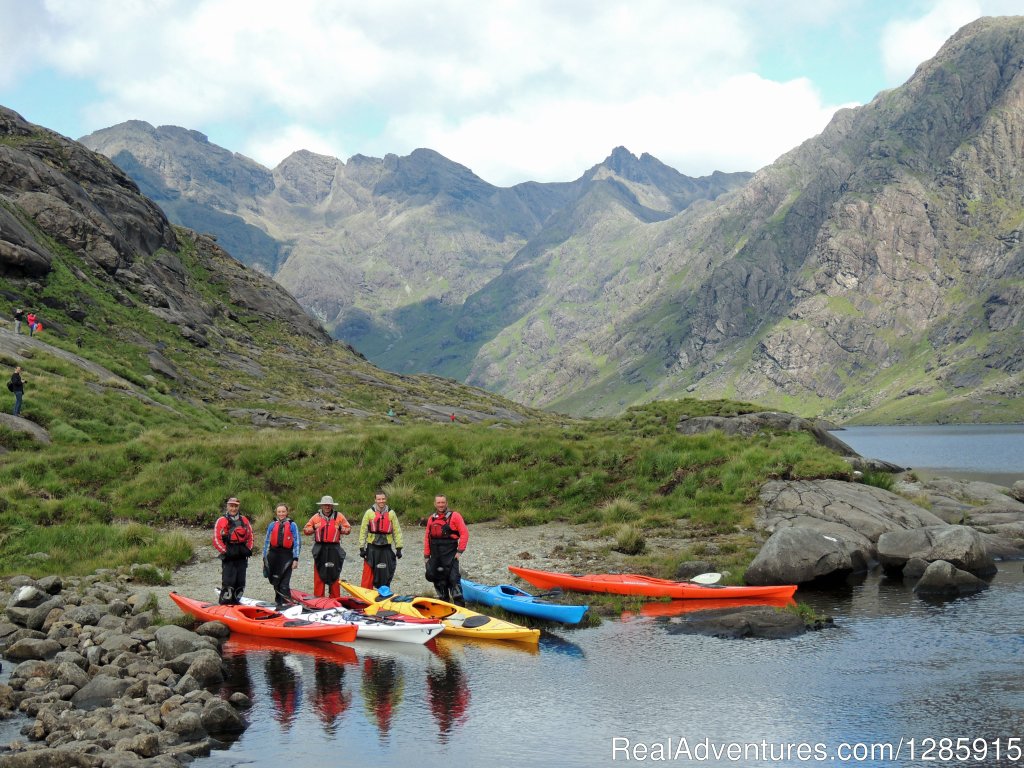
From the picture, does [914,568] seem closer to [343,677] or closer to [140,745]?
[343,677]

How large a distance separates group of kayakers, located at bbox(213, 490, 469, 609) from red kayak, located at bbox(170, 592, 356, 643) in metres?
0.98

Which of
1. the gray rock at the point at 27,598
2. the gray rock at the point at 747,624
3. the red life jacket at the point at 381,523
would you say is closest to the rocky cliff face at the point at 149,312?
the gray rock at the point at 27,598

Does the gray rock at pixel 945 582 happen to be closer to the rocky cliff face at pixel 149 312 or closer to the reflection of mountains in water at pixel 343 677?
the reflection of mountains in water at pixel 343 677

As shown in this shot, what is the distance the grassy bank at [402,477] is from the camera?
3234 cm

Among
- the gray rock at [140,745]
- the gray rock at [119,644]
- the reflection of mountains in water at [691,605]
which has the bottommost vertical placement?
the gray rock at [140,745]

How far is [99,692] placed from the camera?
15.6m

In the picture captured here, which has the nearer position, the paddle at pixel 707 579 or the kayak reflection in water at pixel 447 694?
the kayak reflection in water at pixel 447 694

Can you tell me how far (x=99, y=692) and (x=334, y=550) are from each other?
798 cm

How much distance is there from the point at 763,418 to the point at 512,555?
2647 cm

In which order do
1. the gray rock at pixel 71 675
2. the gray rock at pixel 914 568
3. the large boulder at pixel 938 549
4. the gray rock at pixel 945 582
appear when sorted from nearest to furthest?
the gray rock at pixel 71 675 → the gray rock at pixel 945 582 → the gray rock at pixel 914 568 → the large boulder at pixel 938 549

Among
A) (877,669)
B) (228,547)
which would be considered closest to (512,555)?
(228,547)

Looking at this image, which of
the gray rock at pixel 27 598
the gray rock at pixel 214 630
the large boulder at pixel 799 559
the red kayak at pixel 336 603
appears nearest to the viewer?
the gray rock at pixel 214 630

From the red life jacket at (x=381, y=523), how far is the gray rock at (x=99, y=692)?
8348mm

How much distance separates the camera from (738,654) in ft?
62.6
